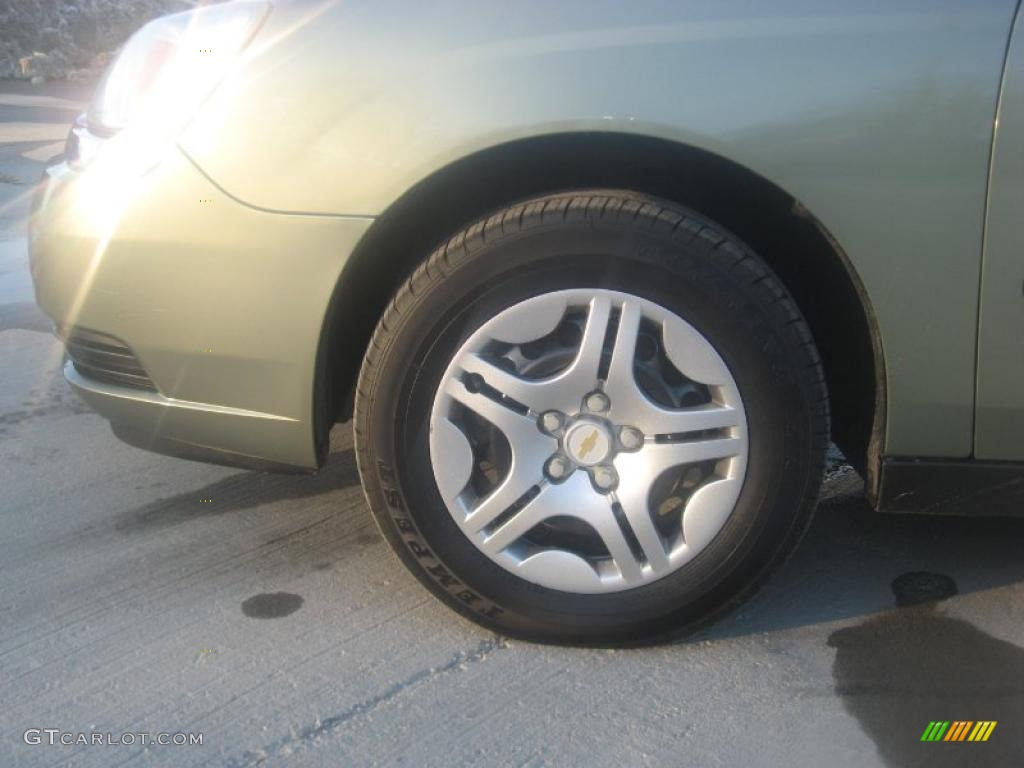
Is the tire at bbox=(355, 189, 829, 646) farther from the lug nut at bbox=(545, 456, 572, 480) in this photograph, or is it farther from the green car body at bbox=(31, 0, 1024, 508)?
the green car body at bbox=(31, 0, 1024, 508)

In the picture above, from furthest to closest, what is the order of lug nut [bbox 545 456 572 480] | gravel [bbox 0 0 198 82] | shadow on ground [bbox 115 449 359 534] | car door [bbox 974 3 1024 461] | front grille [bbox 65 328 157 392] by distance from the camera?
1. gravel [bbox 0 0 198 82]
2. shadow on ground [bbox 115 449 359 534]
3. front grille [bbox 65 328 157 392]
4. lug nut [bbox 545 456 572 480]
5. car door [bbox 974 3 1024 461]

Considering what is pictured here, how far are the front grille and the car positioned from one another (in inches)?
0.8

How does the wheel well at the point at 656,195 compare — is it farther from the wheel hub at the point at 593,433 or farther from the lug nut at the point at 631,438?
the lug nut at the point at 631,438

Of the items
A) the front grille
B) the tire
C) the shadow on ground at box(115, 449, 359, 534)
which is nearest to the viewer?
the tire

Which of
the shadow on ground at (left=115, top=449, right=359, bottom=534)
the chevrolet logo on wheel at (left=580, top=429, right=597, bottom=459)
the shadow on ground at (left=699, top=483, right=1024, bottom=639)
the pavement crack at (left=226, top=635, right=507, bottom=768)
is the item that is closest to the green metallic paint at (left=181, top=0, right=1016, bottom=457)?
the shadow on ground at (left=699, top=483, right=1024, bottom=639)

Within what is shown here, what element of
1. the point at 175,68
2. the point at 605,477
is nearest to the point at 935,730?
the point at 605,477

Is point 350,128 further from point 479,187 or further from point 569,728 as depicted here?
point 569,728

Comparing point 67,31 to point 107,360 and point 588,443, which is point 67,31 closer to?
point 107,360

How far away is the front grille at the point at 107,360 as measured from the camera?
7.83 feet

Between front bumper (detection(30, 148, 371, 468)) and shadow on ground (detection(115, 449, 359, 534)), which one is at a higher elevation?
front bumper (detection(30, 148, 371, 468))

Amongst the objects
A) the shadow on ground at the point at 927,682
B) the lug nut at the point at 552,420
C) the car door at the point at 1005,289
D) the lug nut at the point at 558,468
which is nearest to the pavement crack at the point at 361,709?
the lug nut at the point at 558,468

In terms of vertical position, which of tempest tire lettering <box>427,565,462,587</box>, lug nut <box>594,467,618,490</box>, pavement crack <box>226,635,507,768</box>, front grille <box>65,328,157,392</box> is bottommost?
pavement crack <box>226,635,507,768</box>

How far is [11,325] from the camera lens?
4723 millimetres

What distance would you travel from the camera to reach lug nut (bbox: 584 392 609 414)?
7.11 feet
